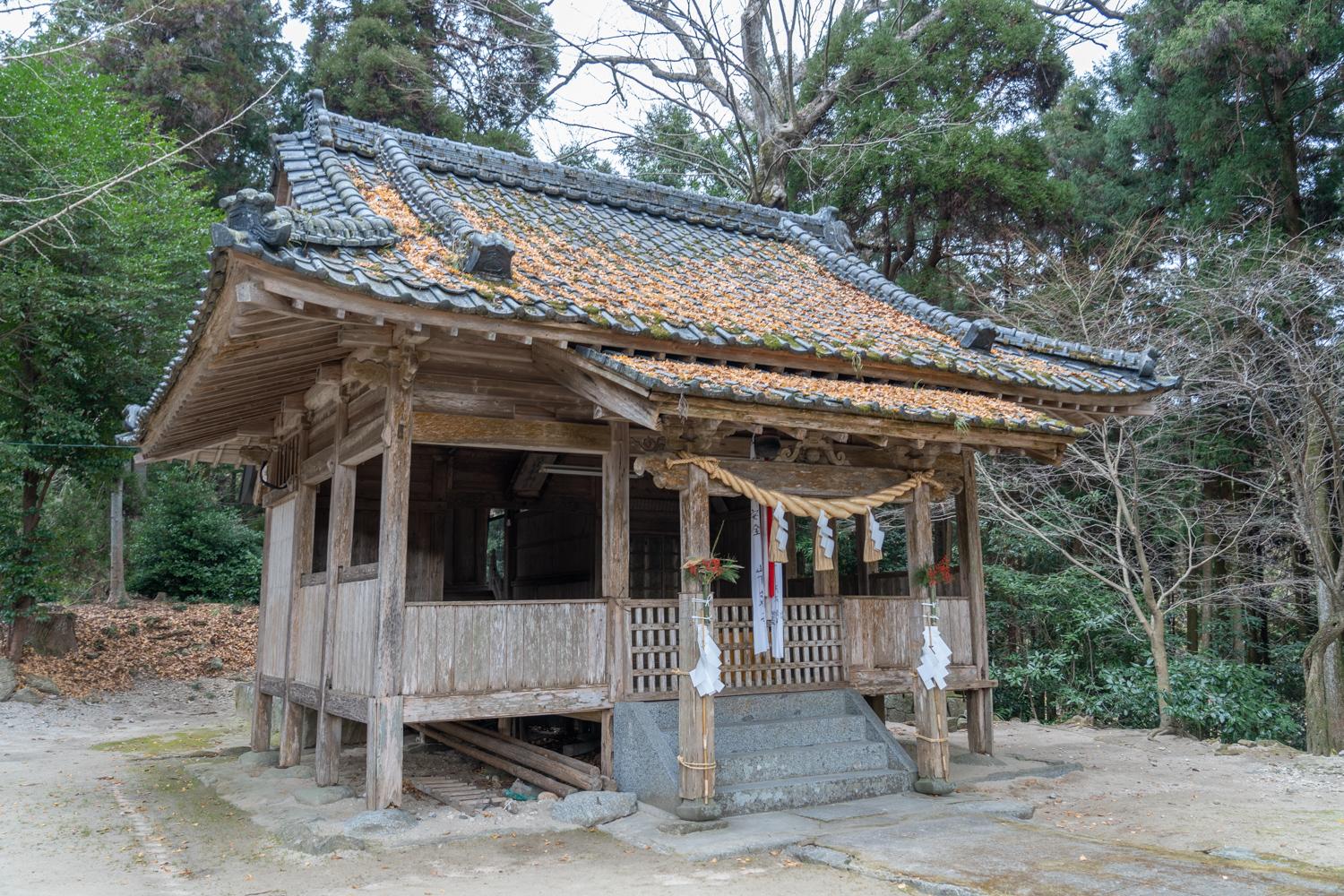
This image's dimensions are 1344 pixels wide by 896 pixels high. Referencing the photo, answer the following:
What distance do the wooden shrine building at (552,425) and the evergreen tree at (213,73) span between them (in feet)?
48.9

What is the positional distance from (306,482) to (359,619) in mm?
2751

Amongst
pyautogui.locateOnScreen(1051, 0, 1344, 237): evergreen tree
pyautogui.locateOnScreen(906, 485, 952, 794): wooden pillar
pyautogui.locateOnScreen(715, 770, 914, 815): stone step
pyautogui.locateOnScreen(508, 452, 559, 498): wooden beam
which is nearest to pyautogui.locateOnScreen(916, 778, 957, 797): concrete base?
pyautogui.locateOnScreen(906, 485, 952, 794): wooden pillar

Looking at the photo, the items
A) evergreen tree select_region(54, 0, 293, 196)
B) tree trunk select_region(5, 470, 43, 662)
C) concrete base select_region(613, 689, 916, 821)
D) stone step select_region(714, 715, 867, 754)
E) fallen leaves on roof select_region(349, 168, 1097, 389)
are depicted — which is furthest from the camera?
evergreen tree select_region(54, 0, 293, 196)

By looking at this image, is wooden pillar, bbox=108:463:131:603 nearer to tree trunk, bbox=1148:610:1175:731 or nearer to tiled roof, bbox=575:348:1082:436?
tiled roof, bbox=575:348:1082:436

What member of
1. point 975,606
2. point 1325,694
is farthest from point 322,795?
point 1325,694

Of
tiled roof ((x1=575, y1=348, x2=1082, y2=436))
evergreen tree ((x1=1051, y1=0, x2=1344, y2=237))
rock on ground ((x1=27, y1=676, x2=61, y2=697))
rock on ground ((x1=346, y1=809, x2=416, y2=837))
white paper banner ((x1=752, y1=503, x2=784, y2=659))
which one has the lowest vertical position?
rock on ground ((x1=346, y1=809, x2=416, y2=837))

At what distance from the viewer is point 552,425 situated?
329 inches

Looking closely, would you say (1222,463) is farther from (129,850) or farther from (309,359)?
(129,850)

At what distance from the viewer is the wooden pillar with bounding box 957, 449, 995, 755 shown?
10172 millimetres

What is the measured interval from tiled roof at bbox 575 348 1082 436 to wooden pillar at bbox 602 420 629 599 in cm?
100

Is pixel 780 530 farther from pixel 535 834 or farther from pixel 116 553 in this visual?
pixel 116 553

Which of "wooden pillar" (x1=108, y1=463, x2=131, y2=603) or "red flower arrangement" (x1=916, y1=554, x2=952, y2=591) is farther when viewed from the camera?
"wooden pillar" (x1=108, y1=463, x2=131, y2=603)

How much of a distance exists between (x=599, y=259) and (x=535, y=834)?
18.7 ft

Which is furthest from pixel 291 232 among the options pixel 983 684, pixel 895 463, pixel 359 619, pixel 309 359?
pixel 983 684
